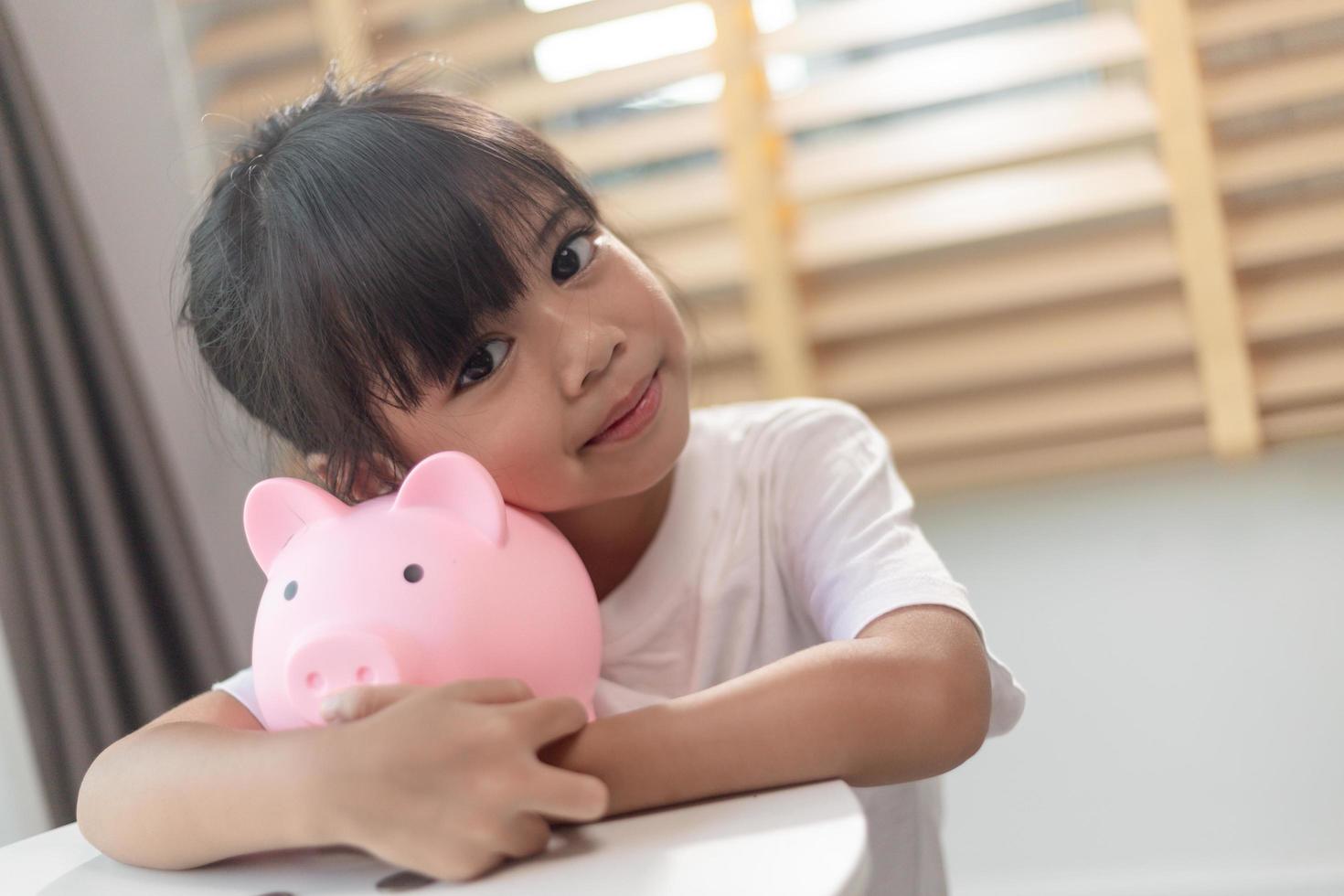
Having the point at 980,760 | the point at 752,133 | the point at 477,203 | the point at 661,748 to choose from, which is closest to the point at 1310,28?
the point at 752,133

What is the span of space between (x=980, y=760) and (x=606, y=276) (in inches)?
34.7

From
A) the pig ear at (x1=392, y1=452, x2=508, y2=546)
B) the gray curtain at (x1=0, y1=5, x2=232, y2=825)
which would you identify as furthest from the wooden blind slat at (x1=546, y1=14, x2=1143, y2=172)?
the pig ear at (x1=392, y1=452, x2=508, y2=546)

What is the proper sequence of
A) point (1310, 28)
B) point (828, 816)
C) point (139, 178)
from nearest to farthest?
point (828, 816), point (1310, 28), point (139, 178)

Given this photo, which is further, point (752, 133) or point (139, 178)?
point (139, 178)

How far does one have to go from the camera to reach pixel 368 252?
28.1 inches

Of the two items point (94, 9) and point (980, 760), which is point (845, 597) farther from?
point (94, 9)

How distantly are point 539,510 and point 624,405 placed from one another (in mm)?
81

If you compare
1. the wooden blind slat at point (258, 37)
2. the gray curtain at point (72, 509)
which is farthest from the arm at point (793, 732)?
the wooden blind slat at point (258, 37)

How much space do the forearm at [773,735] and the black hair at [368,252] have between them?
243 mm

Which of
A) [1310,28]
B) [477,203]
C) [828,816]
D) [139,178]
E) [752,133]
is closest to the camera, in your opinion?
[828,816]

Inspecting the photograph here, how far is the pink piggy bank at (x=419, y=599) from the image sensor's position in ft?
2.01

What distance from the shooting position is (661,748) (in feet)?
1.99

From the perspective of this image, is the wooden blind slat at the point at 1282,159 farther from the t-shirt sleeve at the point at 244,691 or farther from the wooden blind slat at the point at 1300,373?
the t-shirt sleeve at the point at 244,691

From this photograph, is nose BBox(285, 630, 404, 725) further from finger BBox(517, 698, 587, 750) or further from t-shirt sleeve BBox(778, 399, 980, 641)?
t-shirt sleeve BBox(778, 399, 980, 641)
